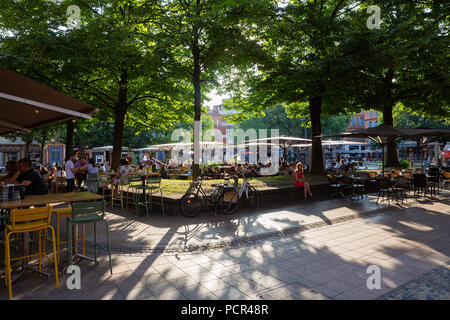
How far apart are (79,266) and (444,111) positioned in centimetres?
2145

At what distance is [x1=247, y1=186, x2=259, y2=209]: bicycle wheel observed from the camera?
9789 millimetres

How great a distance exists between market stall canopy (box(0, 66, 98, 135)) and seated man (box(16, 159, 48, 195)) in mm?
1174

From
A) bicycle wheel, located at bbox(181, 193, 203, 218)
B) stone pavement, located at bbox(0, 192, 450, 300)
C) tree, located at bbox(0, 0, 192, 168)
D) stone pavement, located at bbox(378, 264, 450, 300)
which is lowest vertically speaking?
stone pavement, located at bbox(378, 264, 450, 300)

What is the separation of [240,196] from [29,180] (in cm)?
574

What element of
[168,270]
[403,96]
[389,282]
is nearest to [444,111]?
[403,96]

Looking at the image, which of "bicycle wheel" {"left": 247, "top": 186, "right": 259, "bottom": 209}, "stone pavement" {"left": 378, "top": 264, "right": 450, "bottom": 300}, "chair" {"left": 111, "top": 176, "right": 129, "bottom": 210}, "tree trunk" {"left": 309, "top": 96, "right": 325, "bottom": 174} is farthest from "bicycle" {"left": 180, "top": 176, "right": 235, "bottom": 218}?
"tree trunk" {"left": 309, "top": 96, "right": 325, "bottom": 174}

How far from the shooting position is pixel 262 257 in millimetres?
5219

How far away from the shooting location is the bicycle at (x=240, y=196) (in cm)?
892

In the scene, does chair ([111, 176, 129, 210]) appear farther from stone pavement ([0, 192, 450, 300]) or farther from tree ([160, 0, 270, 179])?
tree ([160, 0, 270, 179])

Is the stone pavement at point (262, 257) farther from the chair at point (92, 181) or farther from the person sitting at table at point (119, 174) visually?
the chair at point (92, 181)

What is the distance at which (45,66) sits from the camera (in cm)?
1118

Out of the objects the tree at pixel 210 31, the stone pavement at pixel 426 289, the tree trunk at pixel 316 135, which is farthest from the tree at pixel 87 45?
the stone pavement at pixel 426 289

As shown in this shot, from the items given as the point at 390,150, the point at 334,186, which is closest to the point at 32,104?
the point at 334,186
